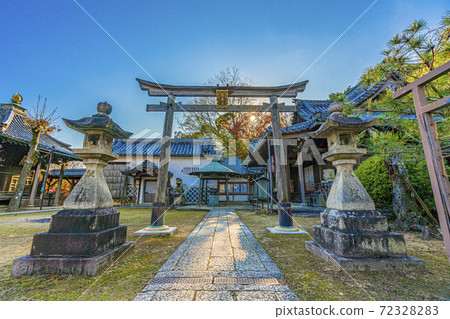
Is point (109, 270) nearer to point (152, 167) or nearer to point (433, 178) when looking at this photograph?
point (433, 178)

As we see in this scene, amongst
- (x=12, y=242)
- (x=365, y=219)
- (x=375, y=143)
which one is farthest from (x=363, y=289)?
(x=12, y=242)

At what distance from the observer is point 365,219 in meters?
2.17

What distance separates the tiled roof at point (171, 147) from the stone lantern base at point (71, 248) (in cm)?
1280

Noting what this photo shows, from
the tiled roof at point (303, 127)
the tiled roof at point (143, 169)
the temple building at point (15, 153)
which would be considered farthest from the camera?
the tiled roof at point (143, 169)

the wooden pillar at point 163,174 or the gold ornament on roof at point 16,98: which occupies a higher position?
the gold ornament on roof at point 16,98

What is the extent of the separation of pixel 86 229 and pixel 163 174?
2.23 m

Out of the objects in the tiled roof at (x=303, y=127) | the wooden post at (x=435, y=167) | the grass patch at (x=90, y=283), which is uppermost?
the tiled roof at (x=303, y=127)

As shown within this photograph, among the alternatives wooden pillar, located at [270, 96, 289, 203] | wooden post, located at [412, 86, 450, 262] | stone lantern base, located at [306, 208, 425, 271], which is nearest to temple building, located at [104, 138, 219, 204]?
wooden pillar, located at [270, 96, 289, 203]

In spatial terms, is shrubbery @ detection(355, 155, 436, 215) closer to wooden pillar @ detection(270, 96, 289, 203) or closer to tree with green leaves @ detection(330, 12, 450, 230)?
tree with green leaves @ detection(330, 12, 450, 230)

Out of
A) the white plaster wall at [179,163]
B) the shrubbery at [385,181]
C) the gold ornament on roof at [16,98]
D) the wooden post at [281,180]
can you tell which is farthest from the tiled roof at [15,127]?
the shrubbery at [385,181]

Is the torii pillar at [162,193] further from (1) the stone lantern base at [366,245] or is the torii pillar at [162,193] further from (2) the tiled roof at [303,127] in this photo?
(2) the tiled roof at [303,127]

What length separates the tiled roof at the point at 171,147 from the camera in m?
15.1

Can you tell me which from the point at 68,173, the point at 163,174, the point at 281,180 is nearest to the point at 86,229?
the point at 163,174
